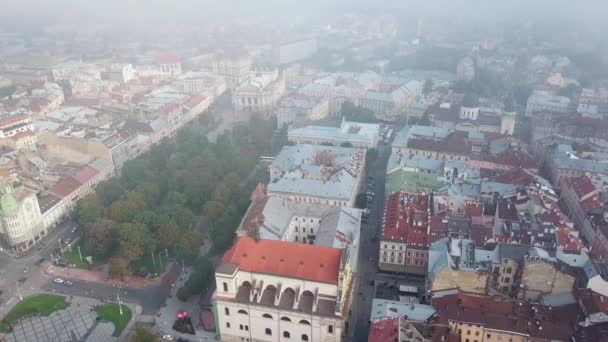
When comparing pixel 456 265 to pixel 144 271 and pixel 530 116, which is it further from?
pixel 530 116

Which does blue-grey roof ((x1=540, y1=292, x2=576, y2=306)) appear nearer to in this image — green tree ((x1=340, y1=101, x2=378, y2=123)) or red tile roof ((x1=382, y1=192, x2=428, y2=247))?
→ red tile roof ((x1=382, y1=192, x2=428, y2=247))

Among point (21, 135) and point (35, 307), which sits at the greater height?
point (21, 135)

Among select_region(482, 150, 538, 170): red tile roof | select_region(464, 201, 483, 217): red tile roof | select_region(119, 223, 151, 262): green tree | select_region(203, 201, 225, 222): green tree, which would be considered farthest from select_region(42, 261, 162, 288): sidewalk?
select_region(482, 150, 538, 170): red tile roof

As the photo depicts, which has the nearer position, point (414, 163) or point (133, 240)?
point (133, 240)

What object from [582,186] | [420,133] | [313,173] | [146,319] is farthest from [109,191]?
[582,186]

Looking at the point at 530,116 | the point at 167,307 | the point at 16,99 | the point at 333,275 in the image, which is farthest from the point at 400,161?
the point at 16,99

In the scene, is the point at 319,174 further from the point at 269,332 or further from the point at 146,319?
the point at 146,319

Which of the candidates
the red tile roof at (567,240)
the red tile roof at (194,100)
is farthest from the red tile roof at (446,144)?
the red tile roof at (194,100)
